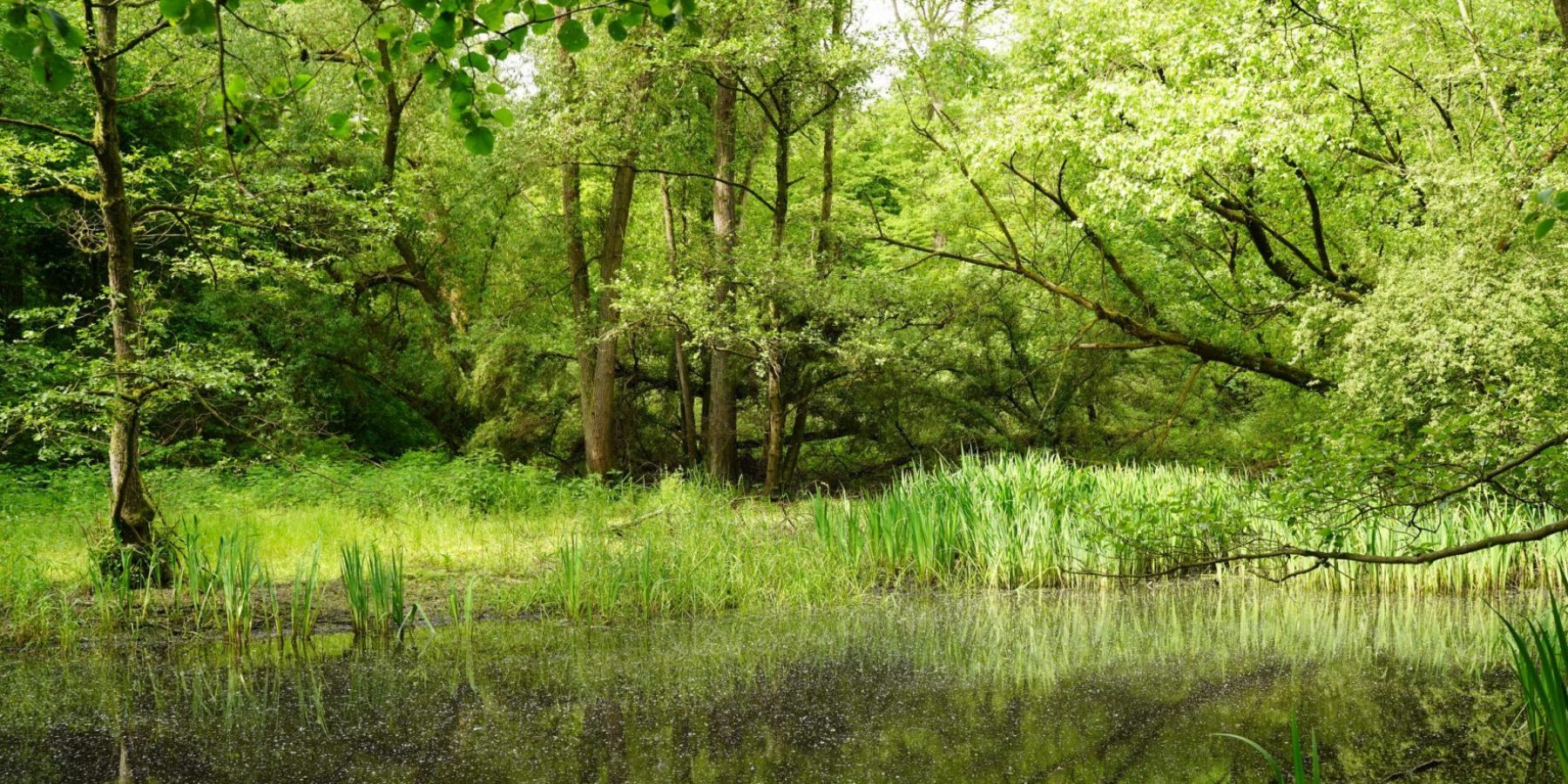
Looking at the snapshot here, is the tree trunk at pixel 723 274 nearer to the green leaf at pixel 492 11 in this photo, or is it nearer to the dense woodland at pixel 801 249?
the dense woodland at pixel 801 249

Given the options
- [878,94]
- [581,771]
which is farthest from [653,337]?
[581,771]

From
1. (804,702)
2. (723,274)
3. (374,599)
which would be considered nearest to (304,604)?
(374,599)

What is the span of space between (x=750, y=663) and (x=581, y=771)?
169 cm

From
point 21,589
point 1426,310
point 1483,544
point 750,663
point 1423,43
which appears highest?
point 1423,43

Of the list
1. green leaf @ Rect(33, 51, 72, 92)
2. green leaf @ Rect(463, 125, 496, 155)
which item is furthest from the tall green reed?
green leaf @ Rect(33, 51, 72, 92)

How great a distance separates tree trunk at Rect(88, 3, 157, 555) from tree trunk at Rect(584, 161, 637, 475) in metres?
6.20

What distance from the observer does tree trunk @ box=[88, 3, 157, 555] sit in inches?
224

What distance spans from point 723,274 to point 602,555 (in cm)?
484

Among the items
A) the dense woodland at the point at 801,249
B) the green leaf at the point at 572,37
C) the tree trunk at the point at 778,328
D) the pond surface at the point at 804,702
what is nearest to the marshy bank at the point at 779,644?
the pond surface at the point at 804,702

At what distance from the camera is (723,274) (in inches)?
439

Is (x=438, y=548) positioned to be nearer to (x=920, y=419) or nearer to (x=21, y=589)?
(x=21, y=589)

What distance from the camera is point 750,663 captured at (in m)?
5.28

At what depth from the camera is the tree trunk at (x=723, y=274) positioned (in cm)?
1120

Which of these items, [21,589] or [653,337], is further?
[653,337]
